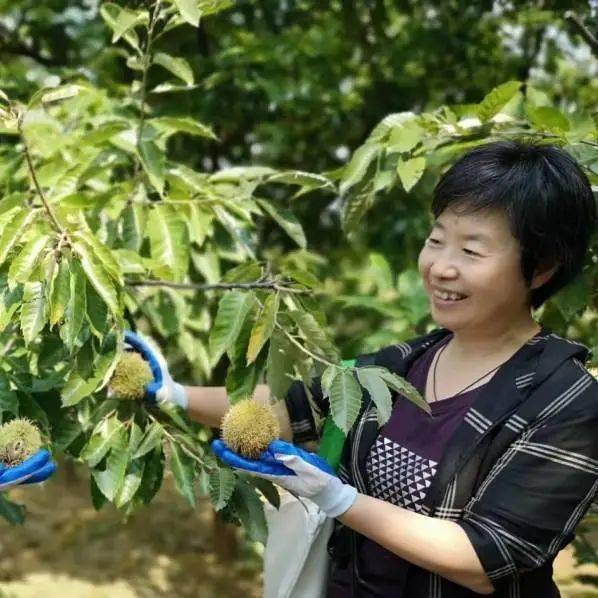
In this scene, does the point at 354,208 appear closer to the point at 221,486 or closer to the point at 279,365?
the point at 279,365

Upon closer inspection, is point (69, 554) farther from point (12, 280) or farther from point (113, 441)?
point (12, 280)

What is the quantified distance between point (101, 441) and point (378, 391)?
1.73 feet

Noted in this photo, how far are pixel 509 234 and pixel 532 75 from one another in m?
2.04

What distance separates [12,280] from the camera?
1.21 meters

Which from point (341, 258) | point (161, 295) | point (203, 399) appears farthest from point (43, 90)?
point (341, 258)

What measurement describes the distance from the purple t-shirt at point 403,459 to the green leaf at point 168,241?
61 centimetres

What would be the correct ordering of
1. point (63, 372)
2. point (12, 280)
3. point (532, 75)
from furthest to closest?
point (532, 75), point (63, 372), point (12, 280)

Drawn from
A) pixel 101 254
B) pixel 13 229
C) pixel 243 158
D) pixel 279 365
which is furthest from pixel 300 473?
pixel 243 158

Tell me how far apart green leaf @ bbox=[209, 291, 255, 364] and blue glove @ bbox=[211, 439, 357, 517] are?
0.72 feet

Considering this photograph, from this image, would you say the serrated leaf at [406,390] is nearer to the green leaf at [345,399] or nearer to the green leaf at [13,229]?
the green leaf at [345,399]

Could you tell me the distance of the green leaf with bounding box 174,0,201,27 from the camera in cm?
143

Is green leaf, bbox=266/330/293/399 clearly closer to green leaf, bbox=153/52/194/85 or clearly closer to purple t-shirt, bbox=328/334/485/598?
purple t-shirt, bbox=328/334/485/598

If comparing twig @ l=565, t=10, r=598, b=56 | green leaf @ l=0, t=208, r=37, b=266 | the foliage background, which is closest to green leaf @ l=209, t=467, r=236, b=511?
the foliage background

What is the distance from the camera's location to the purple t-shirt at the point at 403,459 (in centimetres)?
126
